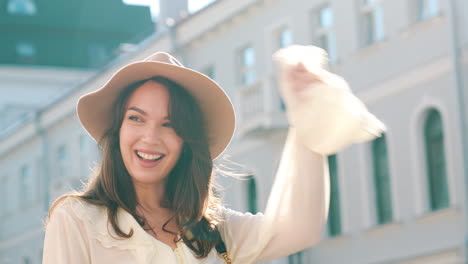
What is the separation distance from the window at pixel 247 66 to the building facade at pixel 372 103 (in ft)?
0.08

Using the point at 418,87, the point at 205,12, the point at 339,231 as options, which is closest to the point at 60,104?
the point at 205,12

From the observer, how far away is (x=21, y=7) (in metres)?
50.0

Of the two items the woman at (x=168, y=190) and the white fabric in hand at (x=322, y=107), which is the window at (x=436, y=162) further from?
the white fabric in hand at (x=322, y=107)

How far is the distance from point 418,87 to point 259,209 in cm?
606

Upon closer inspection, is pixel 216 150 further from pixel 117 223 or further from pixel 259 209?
pixel 259 209

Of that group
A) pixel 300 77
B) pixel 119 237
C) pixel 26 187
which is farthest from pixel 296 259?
pixel 300 77

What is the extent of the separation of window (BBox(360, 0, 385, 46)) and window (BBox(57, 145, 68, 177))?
16.4 metres

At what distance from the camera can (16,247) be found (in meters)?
40.0

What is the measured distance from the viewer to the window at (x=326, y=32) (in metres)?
22.2

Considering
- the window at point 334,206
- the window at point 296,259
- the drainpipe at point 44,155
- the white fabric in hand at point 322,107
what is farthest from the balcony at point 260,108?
the white fabric in hand at point 322,107

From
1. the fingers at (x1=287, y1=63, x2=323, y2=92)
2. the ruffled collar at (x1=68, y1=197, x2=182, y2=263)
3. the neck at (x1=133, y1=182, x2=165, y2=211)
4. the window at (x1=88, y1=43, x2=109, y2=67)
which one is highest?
the window at (x1=88, y1=43, x2=109, y2=67)

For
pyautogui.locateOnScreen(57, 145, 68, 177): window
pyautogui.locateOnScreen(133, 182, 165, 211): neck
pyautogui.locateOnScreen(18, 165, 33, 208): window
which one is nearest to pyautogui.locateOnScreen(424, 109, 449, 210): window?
pyautogui.locateOnScreen(133, 182, 165, 211): neck

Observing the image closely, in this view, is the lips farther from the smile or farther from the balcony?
the balcony

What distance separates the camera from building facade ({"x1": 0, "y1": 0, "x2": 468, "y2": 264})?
18.8 m
